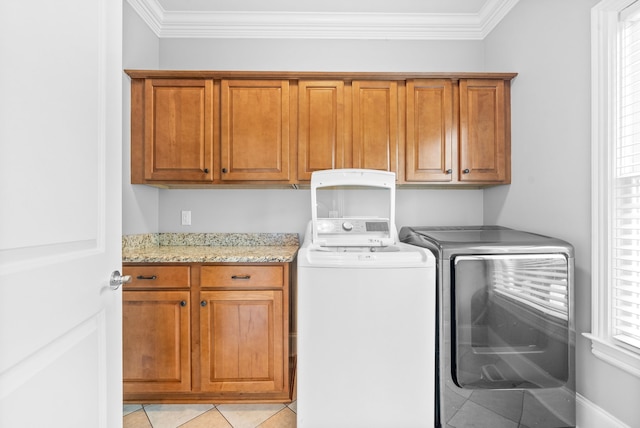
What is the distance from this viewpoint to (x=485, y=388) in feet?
4.96

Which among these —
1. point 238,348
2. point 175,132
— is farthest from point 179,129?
point 238,348

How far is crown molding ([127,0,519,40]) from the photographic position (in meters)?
2.43

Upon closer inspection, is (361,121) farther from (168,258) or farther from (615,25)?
(168,258)


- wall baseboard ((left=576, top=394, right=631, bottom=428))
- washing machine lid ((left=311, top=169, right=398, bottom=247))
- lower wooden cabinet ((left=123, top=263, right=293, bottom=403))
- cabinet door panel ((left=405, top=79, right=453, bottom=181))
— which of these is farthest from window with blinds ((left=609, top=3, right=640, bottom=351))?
lower wooden cabinet ((left=123, top=263, right=293, bottom=403))

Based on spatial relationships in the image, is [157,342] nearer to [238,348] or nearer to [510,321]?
[238,348]

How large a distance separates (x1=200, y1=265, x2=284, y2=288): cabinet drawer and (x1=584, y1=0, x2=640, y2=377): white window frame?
169 cm

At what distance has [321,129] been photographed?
7.12 ft

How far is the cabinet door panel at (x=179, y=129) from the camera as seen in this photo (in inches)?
84.4

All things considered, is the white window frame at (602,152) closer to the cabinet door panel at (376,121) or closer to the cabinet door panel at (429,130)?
the cabinet door panel at (429,130)

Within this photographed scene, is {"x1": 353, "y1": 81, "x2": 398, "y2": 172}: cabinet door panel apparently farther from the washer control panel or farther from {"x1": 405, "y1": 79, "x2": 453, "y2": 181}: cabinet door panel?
the washer control panel

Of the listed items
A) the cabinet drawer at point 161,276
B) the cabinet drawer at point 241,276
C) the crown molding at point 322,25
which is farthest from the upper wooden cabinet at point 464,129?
the cabinet drawer at point 161,276

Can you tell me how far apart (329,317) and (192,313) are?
2.93 feet
